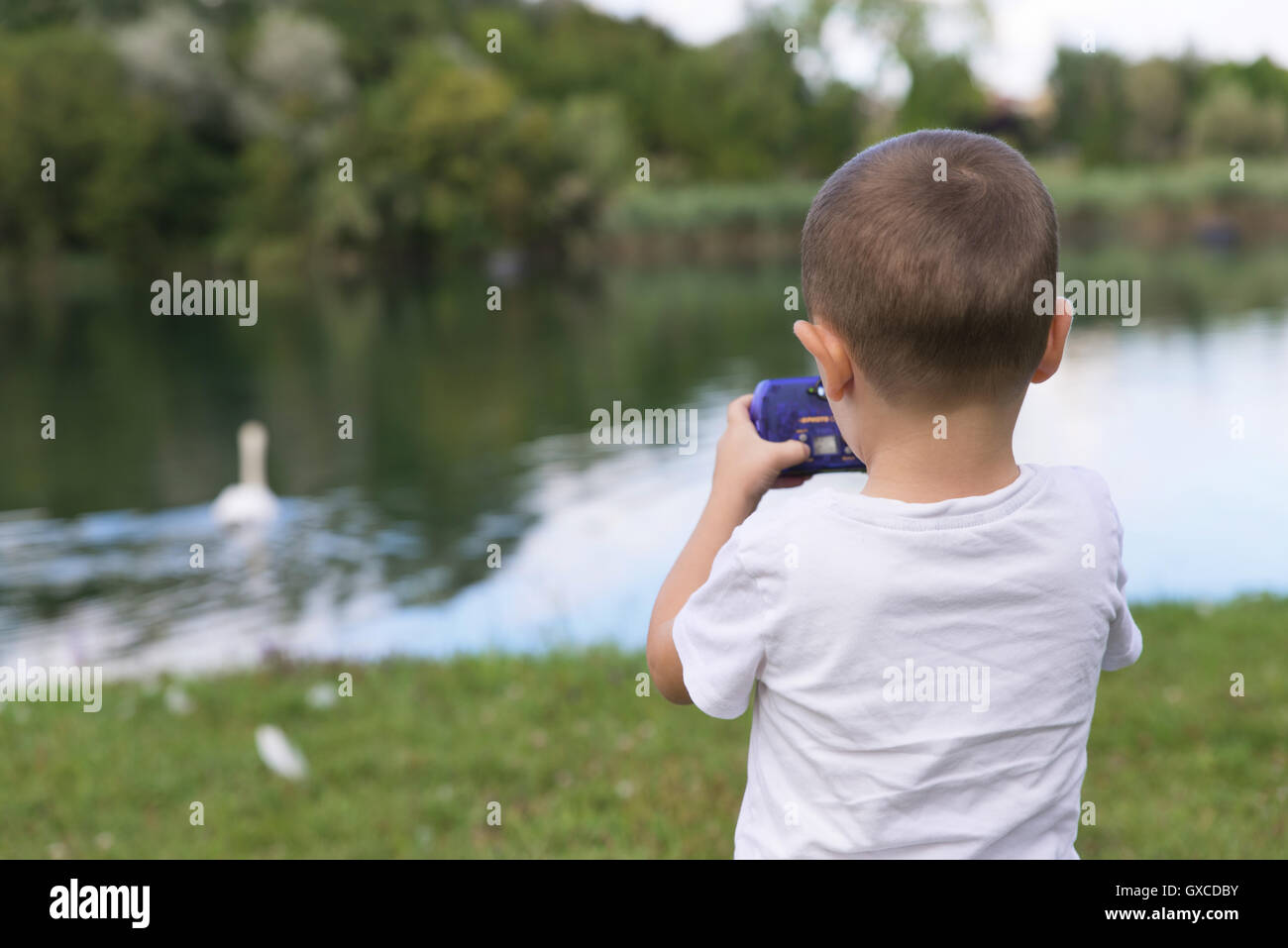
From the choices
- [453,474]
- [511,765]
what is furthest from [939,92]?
[511,765]

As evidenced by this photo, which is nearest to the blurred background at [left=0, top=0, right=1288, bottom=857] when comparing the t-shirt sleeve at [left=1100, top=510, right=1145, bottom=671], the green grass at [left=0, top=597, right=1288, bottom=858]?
the green grass at [left=0, top=597, right=1288, bottom=858]

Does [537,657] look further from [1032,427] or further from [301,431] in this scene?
[301,431]

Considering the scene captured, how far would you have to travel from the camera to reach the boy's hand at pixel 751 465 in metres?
1.64

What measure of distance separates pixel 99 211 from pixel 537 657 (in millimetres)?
45816

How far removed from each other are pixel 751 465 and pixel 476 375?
20390 mm

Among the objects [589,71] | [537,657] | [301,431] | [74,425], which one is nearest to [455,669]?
[537,657]

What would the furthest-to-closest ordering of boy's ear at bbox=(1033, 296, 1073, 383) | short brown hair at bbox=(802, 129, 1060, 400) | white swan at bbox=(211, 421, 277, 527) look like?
white swan at bbox=(211, 421, 277, 527)
boy's ear at bbox=(1033, 296, 1073, 383)
short brown hair at bbox=(802, 129, 1060, 400)

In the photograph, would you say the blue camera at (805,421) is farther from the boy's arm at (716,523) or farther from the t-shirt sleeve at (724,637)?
the t-shirt sleeve at (724,637)

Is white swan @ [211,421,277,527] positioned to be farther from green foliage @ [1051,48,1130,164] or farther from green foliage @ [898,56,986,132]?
green foliage @ [898,56,986,132]

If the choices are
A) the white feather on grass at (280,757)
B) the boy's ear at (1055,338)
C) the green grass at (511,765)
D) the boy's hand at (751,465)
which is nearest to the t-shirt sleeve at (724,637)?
the boy's hand at (751,465)

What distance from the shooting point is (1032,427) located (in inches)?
580

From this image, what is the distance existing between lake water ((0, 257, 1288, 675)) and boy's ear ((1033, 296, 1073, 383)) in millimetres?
5125

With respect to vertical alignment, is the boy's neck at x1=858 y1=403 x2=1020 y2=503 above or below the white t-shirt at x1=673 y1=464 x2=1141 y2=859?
above

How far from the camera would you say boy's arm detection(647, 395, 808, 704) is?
63.1 inches
